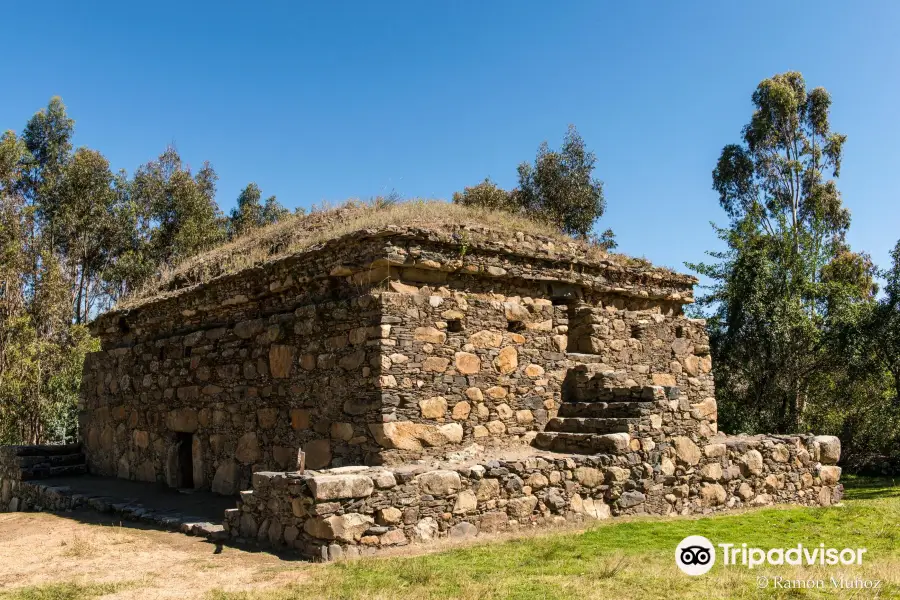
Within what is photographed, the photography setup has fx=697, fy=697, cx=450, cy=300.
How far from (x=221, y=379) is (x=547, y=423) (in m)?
4.96

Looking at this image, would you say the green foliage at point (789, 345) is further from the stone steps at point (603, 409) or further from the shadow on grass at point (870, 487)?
the stone steps at point (603, 409)

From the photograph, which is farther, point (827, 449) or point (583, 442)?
point (827, 449)

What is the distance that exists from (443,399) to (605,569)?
3.25 metres

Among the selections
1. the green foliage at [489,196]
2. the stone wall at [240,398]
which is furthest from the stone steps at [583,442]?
the green foliage at [489,196]

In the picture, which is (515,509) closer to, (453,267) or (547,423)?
(547,423)

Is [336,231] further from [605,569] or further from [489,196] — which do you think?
[489,196]

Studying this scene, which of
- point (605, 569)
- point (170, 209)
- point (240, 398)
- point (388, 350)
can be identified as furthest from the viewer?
point (170, 209)

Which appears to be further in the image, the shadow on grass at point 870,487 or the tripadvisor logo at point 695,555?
the shadow on grass at point 870,487

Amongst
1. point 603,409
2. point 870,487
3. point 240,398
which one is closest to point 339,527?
point 240,398

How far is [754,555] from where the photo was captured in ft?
22.7

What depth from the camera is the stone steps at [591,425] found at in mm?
8984

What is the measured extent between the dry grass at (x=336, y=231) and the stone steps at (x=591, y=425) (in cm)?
264

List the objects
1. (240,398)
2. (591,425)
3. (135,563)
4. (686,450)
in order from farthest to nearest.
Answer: (240,398) → (686,450) → (591,425) → (135,563)

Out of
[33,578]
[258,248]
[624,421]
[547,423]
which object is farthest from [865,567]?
[258,248]
